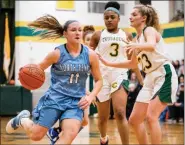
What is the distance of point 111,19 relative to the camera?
7.66 m

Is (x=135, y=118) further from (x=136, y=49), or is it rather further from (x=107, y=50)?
(x=107, y=50)

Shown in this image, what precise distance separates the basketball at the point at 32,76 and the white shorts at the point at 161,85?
1.42 meters

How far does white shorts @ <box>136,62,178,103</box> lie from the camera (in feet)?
21.2

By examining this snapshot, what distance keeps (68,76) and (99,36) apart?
7.33 ft

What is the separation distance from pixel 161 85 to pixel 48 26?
1627 mm

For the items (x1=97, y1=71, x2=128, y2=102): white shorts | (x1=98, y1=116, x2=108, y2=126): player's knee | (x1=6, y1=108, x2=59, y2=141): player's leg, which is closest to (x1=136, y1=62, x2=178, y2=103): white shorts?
(x1=97, y1=71, x2=128, y2=102): white shorts

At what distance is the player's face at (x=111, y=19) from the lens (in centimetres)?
761

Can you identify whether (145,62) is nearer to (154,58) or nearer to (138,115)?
(154,58)

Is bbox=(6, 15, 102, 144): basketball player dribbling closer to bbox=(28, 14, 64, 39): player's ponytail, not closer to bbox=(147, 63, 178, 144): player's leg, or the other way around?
bbox=(28, 14, 64, 39): player's ponytail

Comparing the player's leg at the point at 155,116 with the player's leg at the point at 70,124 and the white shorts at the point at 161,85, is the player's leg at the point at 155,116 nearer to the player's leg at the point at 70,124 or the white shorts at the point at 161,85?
the white shorts at the point at 161,85

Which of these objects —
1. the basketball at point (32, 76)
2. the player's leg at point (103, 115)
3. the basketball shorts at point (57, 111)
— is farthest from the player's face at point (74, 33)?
the player's leg at point (103, 115)

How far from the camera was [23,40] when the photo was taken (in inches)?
728

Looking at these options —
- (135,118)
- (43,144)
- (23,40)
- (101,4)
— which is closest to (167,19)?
(101,4)

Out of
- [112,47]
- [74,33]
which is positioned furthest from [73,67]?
[112,47]
